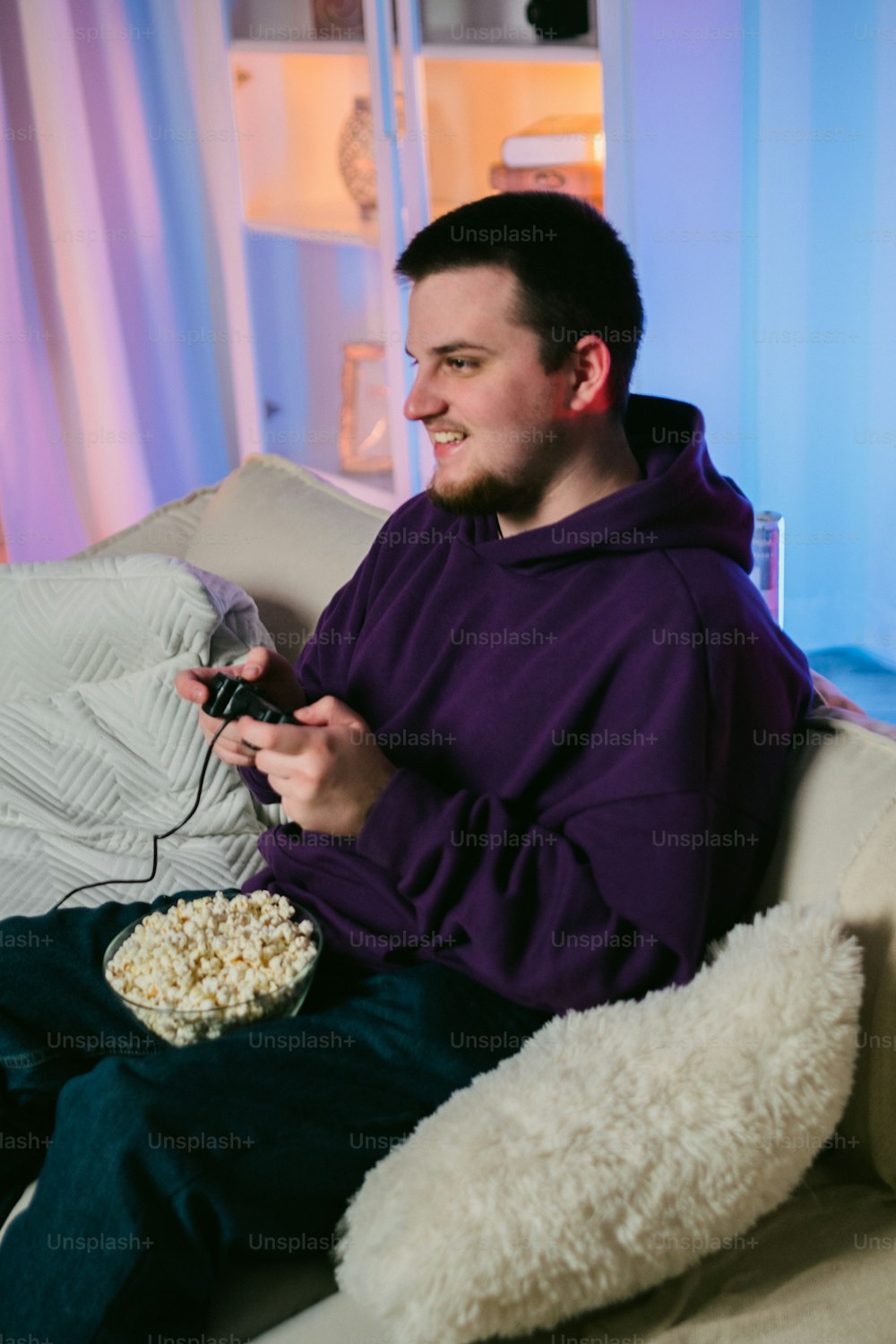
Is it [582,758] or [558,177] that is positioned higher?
[558,177]

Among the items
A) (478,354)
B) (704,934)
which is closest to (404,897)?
(704,934)

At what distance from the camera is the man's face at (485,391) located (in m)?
1.40

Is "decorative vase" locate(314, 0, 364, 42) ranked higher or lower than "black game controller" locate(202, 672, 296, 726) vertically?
higher

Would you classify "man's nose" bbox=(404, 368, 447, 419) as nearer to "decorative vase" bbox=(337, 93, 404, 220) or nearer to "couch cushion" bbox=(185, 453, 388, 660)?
"couch cushion" bbox=(185, 453, 388, 660)

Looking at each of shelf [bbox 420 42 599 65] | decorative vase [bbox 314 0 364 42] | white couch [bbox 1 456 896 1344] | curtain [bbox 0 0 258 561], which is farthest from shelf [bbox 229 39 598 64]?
white couch [bbox 1 456 896 1344]

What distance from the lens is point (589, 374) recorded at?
4.66ft

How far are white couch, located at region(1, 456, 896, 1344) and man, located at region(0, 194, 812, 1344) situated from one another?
0.13 ft

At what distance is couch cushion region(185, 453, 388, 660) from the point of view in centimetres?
188

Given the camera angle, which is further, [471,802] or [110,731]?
[110,731]


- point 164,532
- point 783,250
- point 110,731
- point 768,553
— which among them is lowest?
point 768,553

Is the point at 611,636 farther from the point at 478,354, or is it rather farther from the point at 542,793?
the point at 478,354

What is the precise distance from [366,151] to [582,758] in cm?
270

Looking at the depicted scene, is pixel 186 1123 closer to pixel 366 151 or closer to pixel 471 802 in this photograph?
pixel 471 802

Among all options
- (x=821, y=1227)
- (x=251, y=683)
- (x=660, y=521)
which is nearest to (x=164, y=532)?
(x=251, y=683)
